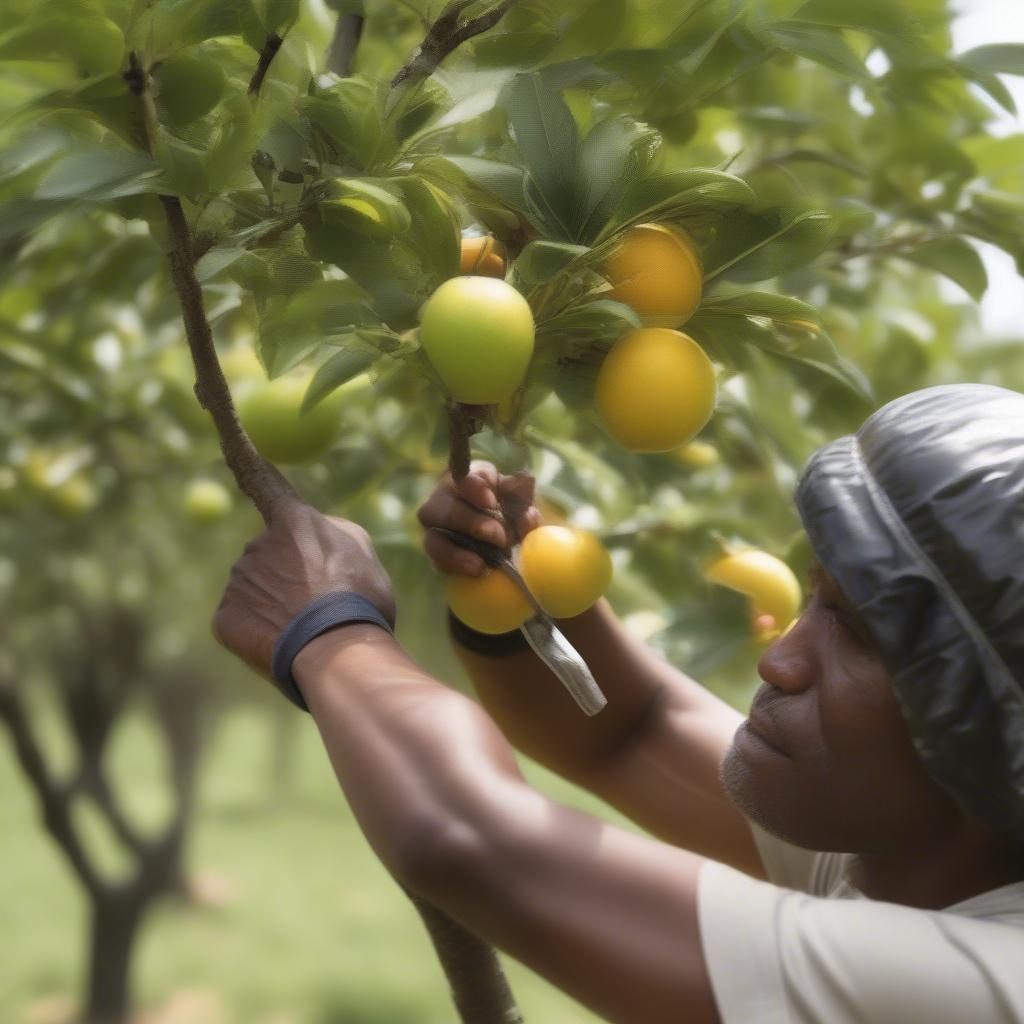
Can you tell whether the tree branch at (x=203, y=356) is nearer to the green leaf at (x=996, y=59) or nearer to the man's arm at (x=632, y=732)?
the man's arm at (x=632, y=732)

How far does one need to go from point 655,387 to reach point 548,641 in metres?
0.25

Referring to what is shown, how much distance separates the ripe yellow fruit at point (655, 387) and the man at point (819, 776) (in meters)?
0.11

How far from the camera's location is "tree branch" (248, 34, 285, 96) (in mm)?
782

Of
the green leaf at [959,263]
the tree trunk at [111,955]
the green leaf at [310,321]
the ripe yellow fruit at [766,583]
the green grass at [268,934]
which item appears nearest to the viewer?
the green leaf at [310,321]

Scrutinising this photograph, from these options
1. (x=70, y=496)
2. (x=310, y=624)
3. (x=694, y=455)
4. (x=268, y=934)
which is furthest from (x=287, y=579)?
(x=268, y=934)

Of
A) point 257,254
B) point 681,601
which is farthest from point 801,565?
point 257,254

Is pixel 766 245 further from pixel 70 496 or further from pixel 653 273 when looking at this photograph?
pixel 70 496

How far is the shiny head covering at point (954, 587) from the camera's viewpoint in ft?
2.60

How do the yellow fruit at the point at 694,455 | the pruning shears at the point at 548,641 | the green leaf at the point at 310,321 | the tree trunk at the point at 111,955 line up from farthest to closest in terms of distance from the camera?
the tree trunk at the point at 111,955
the yellow fruit at the point at 694,455
the pruning shears at the point at 548,641
the green leaf at the point at 310,321

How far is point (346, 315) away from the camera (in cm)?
83

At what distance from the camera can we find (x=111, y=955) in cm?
450

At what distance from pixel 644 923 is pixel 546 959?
65mm

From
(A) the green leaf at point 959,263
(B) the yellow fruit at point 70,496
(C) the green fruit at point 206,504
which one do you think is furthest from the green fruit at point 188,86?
(B) the yellow fruit at point 70,496

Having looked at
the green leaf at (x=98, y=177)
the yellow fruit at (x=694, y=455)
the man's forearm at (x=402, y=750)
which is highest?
the green leaf at (x=98, y=177)
